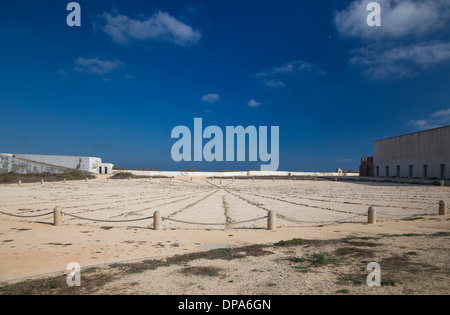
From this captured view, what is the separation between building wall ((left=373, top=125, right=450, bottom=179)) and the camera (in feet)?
116

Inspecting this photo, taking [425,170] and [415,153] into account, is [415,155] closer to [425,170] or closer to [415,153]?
[415,153]

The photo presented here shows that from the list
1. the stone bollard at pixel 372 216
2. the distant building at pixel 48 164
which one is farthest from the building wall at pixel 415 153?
the distant building at pixel 48 164

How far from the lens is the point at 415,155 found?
4019 cm

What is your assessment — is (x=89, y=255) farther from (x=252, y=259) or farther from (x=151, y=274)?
(x=252, y=259)

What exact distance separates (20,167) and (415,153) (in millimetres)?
61456

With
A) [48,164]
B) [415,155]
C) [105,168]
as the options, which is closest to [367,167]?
[415,155]

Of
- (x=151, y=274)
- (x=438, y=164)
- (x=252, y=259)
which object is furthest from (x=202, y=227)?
(x=438, y=164)

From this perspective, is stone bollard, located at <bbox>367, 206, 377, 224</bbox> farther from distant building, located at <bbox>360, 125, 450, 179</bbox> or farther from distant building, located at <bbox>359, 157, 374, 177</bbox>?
distant building, located at <bbox>359, 157, 374, 177</bbox>

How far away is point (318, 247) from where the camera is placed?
773 centimetres

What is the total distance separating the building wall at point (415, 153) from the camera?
35.3m

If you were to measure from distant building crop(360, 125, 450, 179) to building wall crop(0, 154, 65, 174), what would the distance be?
5461 cm

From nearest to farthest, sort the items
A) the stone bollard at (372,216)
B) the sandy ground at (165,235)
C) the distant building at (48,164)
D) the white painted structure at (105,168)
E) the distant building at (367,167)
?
the sandy ground at (165,235) → the stone bollard at (372,216) → the distant building at (48,164) → the distant building at (367,167) → the white painted structure at (105,168)

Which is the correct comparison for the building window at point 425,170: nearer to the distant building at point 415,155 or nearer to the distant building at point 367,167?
the distant building at point 415,155
